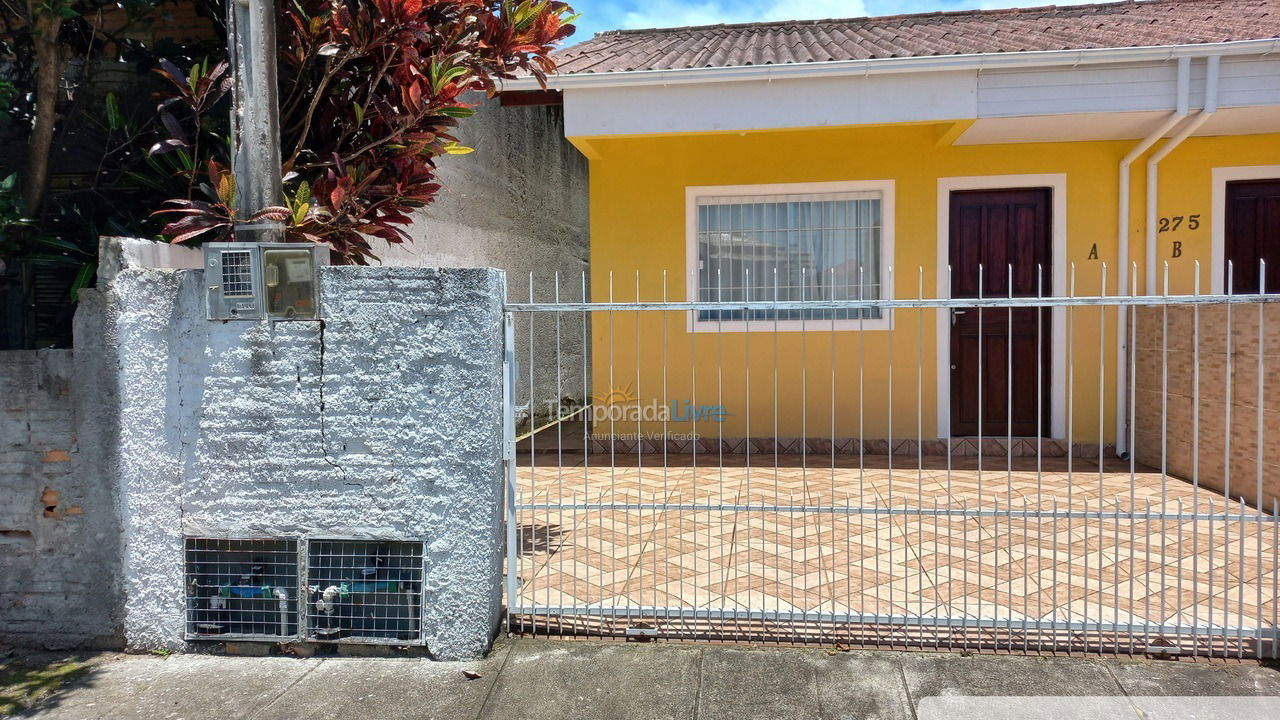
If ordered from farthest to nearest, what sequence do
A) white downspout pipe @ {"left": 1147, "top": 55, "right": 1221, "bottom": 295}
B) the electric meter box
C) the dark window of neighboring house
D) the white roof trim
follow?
white downspout pipe @ {"left": 1147, "top": 55, "right": 1221, "bottom": 295} → the white roof trim → the dark window of neighboring house → the electric meter box

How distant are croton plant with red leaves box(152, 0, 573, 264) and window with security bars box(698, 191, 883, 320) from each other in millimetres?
3518

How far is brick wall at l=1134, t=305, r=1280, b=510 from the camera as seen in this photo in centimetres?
525

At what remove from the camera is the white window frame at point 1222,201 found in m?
6.96

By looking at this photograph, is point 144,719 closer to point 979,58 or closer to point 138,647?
point 138,647

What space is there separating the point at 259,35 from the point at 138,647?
275cm

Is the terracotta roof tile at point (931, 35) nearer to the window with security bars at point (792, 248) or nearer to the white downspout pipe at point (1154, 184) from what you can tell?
the white downspout pipe at point (1154, 184)

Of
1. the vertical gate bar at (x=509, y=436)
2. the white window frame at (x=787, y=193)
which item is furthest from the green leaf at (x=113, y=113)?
the white window frame at (x=787, y=193)

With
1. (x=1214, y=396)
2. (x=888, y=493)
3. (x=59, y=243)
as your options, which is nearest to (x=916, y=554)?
(x=888, y=493)

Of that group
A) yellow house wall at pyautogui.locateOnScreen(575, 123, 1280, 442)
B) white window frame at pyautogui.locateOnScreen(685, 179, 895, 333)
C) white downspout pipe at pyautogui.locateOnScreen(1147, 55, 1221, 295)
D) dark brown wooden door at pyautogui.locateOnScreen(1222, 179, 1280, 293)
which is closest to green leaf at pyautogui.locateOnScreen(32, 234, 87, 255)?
yellow house wall at pyautogui.locateOnScreen(575, 123, 1280, 442)

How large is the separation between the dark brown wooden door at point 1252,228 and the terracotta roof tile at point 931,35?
138 cm

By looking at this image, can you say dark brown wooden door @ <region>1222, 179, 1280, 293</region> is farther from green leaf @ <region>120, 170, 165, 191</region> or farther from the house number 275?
green leaf @ <region>120, 170, 165, 191</region>

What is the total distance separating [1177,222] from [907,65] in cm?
291

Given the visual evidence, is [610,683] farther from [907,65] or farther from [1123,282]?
[1123,282]

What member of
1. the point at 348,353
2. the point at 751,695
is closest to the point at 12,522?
the point at 348,353
